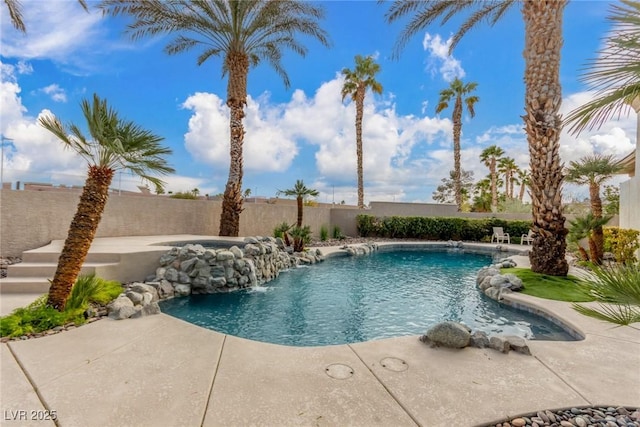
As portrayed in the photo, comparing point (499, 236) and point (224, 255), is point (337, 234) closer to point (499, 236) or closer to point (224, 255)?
point (499, 236)

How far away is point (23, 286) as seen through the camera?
5.59 meters

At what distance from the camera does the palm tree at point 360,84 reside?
22.8 metres

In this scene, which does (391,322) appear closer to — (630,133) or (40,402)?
(40,402)

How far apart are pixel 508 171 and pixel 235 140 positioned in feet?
114

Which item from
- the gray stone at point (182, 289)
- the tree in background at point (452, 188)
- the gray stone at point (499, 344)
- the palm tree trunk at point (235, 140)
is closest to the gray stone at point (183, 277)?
the gray stone at point (182, 289)

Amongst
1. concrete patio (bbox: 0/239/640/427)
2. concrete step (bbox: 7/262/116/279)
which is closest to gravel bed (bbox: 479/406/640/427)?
concrete patio (bbox: 0/239/640/427)

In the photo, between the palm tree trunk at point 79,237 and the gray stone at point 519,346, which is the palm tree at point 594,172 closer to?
the gray stone at point 519,346

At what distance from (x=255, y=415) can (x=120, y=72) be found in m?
11.2

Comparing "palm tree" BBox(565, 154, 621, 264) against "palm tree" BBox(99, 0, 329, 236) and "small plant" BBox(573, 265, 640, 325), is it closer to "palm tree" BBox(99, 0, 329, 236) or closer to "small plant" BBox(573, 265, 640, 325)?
"palm tree" BBox(99, 0, 329, 236)

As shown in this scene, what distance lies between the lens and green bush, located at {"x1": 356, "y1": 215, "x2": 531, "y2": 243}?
19.1 meters

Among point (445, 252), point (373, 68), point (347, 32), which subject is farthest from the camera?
point (373, 68)

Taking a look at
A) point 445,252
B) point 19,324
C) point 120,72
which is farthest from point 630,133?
point 120,72

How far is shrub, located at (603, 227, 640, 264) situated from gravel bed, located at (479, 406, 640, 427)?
9.03 meters

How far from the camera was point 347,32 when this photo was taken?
38.7 ft
